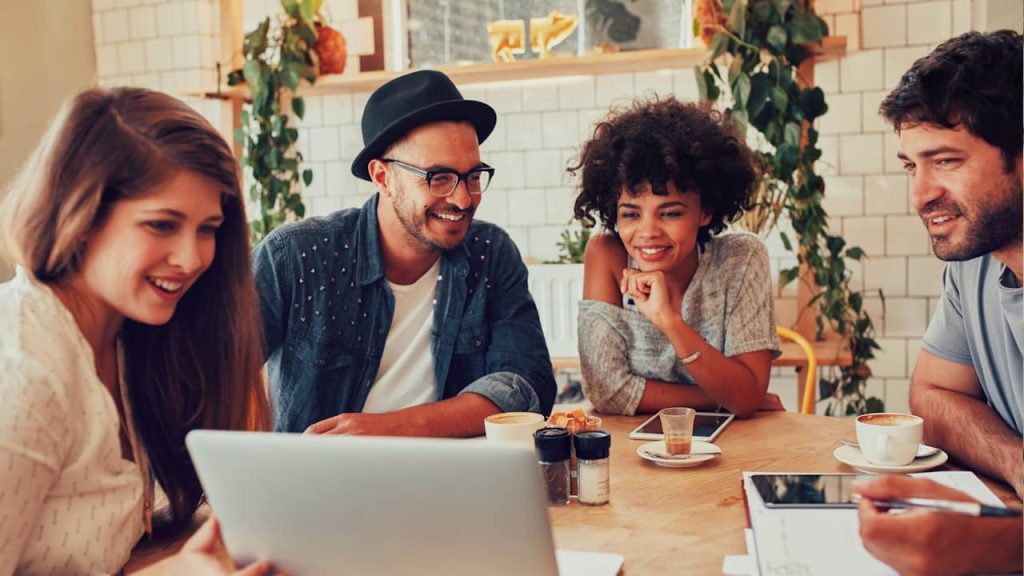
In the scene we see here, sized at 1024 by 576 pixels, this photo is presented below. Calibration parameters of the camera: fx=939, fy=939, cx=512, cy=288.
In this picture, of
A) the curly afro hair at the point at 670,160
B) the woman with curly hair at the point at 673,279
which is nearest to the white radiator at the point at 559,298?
the curly afro hair at the point at 670,160

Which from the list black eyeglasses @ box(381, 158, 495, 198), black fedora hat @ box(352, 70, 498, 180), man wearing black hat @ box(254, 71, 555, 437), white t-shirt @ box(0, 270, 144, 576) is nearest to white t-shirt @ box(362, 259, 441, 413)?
man wearing black hat @ box(254, 71, 555, 437)

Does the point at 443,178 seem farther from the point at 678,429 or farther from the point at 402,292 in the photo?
the point at 678,429

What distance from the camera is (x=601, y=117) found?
3.86 meters

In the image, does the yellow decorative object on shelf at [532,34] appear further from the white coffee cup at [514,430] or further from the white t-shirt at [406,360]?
the white coffee cup at [514,430]

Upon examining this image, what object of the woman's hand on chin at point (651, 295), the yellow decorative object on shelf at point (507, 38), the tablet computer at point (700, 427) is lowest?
the tablet computer at point (700, 427)

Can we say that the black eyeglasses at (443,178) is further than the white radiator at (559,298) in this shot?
No

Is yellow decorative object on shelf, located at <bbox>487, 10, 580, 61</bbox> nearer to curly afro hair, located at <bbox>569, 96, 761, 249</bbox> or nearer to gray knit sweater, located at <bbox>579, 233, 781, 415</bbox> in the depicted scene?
curly afro hair, located at <bbox>569, 96, 761, 249</bbox>

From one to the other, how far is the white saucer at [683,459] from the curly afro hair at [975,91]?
690 mm

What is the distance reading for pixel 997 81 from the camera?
1.63m

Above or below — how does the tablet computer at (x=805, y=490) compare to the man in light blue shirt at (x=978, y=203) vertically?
below

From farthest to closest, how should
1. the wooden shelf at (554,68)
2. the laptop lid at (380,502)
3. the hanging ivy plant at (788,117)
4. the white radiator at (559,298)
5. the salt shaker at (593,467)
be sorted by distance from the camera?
the white radiator at (559,298)
the wooden shelf at (554,68)
the hanging ivy plant at (788,117)
the salt shaker at (593,467)
the laptop lid at (380,502)

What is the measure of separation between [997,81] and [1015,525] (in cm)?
90

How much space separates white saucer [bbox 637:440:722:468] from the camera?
161 cm

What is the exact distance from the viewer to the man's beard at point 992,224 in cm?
162
